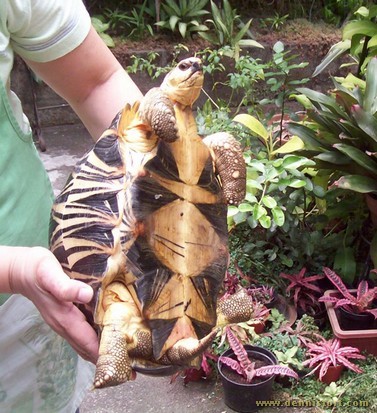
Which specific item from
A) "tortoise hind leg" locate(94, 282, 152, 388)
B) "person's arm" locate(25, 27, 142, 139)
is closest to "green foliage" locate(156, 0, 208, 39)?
"person's arm" locate(25, 27, 142, 139)

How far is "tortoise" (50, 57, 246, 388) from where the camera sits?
0.66 meters

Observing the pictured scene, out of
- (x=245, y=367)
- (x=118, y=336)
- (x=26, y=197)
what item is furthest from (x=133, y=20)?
(x=118, y=336)

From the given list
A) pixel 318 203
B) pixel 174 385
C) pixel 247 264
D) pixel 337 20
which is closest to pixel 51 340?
pixel 174 385

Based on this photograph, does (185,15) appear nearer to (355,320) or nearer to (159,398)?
(355,320)

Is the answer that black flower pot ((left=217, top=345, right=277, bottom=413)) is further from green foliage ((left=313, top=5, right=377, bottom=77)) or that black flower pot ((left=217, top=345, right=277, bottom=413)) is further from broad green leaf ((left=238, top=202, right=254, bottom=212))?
green foliage ((left=313, top=5, right=377, bottom=77))

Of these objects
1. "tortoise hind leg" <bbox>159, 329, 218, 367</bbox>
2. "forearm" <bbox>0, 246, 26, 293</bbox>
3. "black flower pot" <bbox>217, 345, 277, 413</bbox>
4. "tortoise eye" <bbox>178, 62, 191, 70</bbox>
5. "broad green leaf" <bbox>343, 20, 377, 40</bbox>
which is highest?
"tortoise eye" <bbox>178, 62, 191, 70</bbox>

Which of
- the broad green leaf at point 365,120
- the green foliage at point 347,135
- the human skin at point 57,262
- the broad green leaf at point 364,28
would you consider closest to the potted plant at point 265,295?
the green foliage at point 347,135

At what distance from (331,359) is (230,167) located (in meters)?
1.10

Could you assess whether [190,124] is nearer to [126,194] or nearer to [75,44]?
[126,194]

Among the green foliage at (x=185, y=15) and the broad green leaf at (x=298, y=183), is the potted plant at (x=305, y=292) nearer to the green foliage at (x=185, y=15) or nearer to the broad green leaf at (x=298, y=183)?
the broad green leaf at (x=298, y=183)

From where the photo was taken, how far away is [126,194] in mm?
675

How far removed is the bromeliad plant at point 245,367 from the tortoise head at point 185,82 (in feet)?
3.57

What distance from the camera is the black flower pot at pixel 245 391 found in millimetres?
1628

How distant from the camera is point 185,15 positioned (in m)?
3.78
